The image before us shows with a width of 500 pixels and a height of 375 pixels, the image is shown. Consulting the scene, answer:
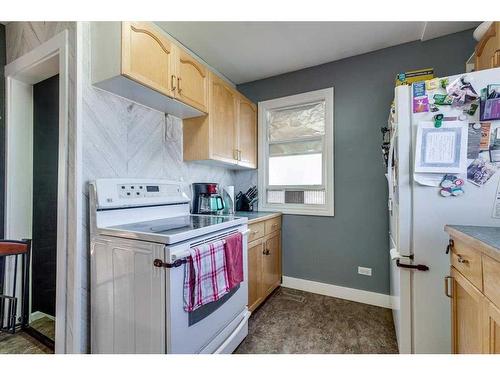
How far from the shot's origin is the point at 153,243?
1.13 metres

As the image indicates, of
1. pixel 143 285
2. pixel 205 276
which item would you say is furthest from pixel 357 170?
pixel 143 285

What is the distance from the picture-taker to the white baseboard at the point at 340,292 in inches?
86.6

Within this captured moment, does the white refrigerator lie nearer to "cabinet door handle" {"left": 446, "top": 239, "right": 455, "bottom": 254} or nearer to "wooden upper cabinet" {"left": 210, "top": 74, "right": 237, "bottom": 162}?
"cabinet door handle" {"left": 446, "top": 239, "right": 455, "bottom": 254}

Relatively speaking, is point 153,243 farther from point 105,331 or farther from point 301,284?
point 301,284

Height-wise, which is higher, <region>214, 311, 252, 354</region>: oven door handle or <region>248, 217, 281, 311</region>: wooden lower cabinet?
<region>248, 217, 281, 311</region>: wooden lower cabinet

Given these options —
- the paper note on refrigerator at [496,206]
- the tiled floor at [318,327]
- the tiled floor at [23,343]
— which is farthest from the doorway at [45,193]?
the paper note on refrigerator at [496,206]

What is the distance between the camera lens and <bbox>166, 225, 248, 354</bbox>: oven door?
109 centimetres

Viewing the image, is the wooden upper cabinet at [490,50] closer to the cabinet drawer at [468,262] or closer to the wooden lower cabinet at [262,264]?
the cabinet drawer at [468,262]

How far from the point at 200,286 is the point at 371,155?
200cm

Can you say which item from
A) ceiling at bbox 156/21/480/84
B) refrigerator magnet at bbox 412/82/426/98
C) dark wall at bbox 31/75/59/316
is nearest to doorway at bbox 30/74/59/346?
dark wall at bbox 31/75/59/316

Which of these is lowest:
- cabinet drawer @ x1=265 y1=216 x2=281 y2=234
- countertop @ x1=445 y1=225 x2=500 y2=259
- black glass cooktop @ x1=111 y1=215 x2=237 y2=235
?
cabinet drawer @ x1=265 y1=216 x2=281 y2=234

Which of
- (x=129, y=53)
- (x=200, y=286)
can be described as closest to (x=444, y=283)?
(x=200, y=286)

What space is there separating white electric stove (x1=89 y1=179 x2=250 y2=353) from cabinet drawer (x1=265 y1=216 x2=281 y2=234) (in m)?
0.74

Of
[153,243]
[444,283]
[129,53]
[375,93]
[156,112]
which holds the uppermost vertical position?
[375,93]
